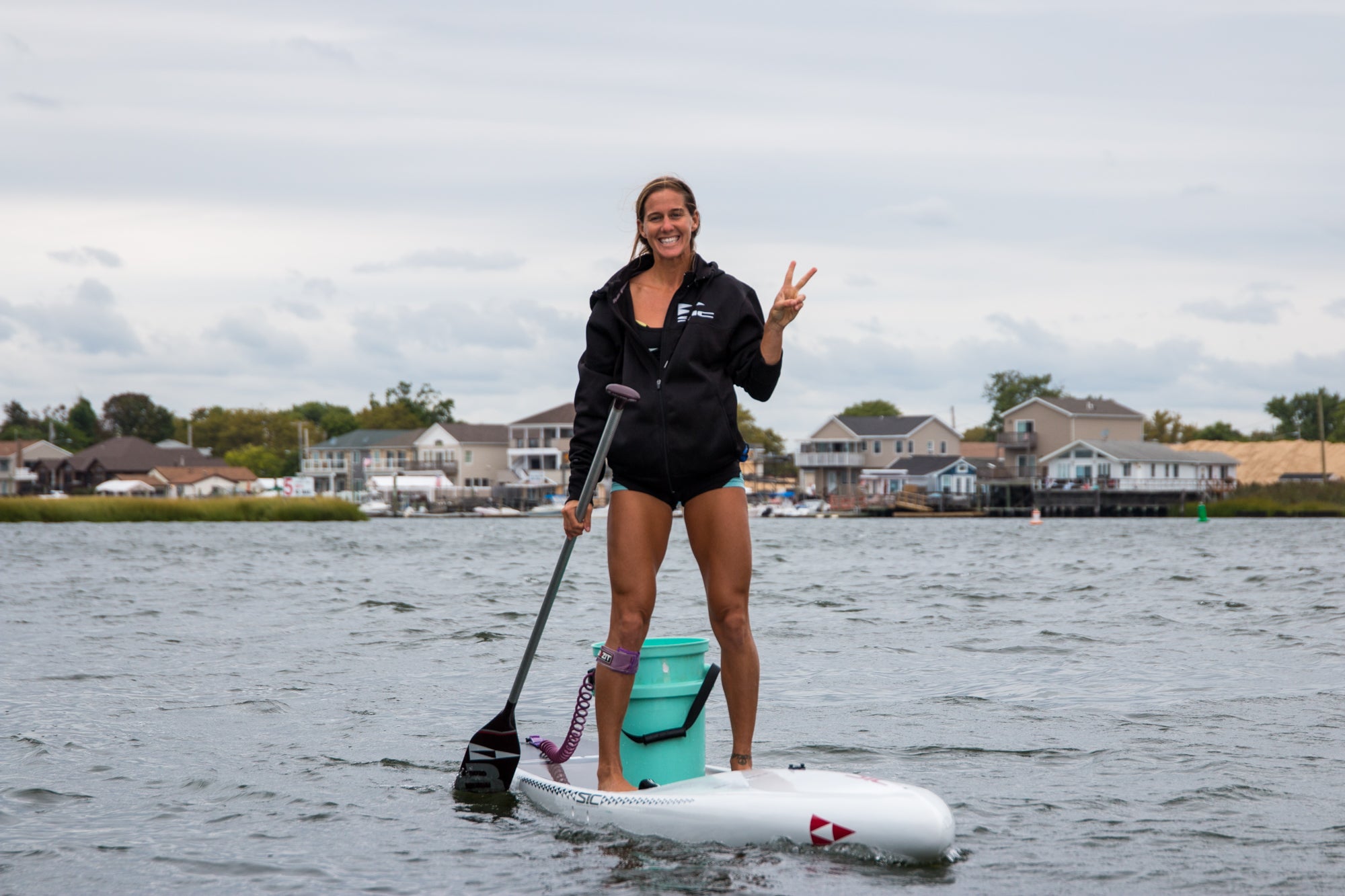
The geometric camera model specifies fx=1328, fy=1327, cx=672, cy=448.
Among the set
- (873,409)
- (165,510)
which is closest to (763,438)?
(873,409)

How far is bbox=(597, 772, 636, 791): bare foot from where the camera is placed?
4996mm

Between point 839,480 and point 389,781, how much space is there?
10078 cm

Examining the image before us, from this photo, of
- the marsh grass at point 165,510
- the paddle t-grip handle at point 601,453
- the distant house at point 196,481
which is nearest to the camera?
the paddle t-grip handle at point 601,453

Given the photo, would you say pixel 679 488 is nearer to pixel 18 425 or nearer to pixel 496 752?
pixel 496 752

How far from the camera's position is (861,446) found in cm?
10444

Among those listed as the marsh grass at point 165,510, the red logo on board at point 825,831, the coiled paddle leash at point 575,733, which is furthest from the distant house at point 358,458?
the red logo on board at point 825,831

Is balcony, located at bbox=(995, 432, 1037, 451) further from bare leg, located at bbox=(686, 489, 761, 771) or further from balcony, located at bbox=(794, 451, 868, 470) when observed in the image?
bare leg, located at bbox=(686, 489, 761, 771)

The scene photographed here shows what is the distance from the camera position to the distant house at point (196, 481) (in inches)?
4638

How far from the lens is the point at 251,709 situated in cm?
805

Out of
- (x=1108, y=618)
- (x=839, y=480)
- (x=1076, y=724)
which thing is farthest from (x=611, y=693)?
(x=839, y=480)

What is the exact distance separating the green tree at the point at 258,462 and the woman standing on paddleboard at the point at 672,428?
138m

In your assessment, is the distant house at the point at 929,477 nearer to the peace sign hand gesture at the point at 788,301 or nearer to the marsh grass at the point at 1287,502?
the marsh grass at the point at 1287,502

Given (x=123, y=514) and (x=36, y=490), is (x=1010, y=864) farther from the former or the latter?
(x=36, y=490)

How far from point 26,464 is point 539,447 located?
51.6 metres
